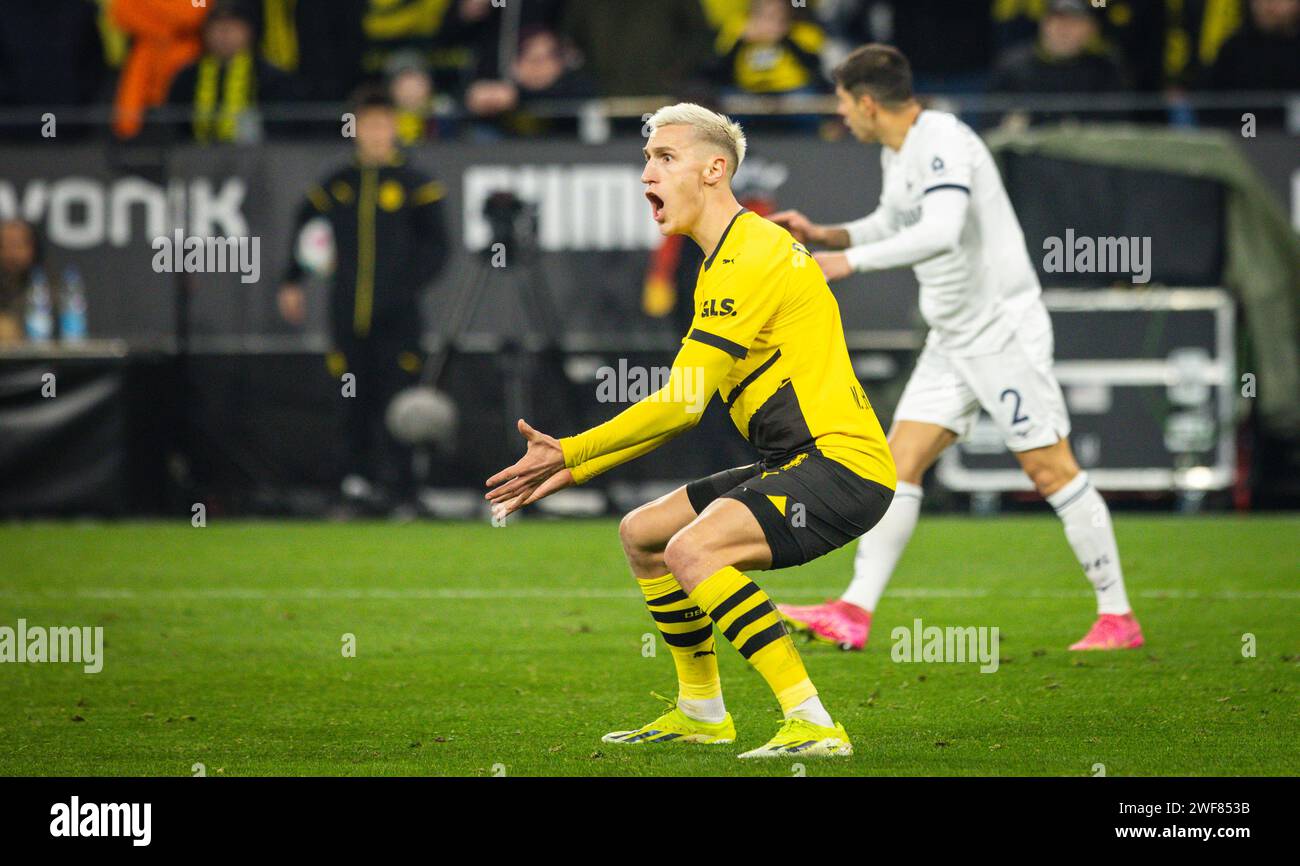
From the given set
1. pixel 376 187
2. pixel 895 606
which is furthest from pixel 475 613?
pixel 376 187

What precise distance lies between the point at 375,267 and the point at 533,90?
→ 5.99ft

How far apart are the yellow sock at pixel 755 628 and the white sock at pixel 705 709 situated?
1.37ft

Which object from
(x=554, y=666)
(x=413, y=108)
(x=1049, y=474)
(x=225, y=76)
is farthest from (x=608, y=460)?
(x=225, y=76)

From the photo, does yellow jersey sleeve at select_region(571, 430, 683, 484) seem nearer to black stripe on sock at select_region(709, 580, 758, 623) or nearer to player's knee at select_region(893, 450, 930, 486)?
black stripe on sock at select_region(709, 580, 758, 623)

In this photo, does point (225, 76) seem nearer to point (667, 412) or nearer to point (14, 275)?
point (14, 275)

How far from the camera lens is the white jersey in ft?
27.1

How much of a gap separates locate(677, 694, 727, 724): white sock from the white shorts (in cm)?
249


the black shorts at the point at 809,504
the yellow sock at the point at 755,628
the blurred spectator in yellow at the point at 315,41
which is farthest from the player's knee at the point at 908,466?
the blurred spectator in yellow at the point at 315,41

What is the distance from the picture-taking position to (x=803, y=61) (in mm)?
14641

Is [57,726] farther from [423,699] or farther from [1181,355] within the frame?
[1181,355]

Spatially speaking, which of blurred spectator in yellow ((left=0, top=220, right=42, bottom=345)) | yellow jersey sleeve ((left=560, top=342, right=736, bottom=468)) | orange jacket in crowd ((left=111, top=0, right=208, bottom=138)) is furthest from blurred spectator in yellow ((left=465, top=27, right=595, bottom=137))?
yellow jersey sleeve ((left=560, top=342, right=736, bottom=468))

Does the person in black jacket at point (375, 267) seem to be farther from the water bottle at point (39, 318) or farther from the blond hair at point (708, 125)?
the blond hair at point (708, 125)

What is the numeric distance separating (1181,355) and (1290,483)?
3.86 ft

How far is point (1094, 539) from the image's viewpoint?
8188 millimetres
